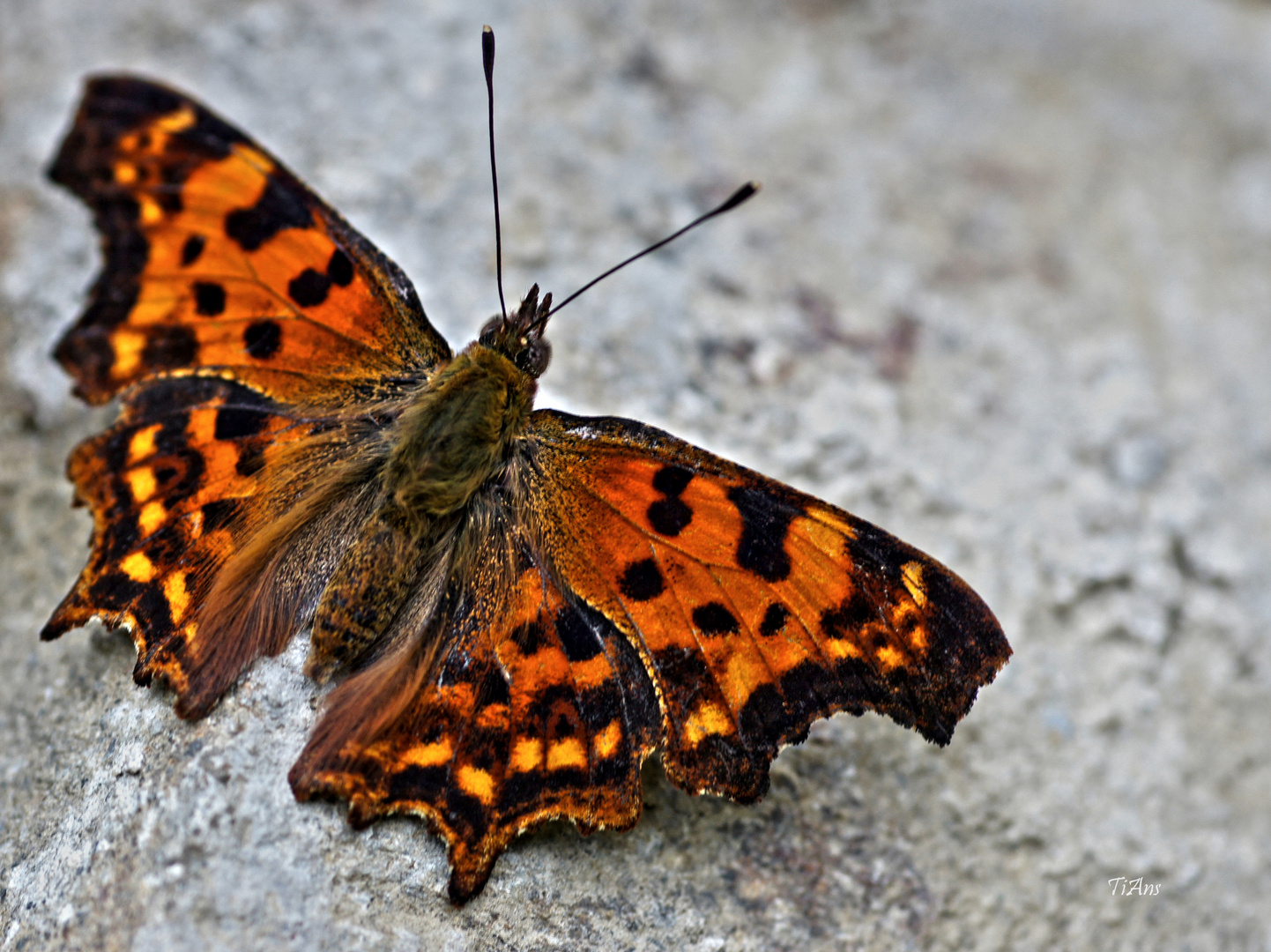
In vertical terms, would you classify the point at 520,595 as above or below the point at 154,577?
above

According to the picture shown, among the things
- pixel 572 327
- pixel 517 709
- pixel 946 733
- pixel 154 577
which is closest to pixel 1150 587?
pixel 946 733

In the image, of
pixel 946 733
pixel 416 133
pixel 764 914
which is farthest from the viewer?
pixel 416 133

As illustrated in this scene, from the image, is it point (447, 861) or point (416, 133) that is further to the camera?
point (416, 133)

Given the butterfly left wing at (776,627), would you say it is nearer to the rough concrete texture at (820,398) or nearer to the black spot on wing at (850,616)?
the black spot on wing at (850,616)

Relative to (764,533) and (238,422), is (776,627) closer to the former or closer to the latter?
(764,533)

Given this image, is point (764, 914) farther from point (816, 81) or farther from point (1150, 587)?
point (816, 81)

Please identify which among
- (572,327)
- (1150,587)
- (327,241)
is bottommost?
(327,241)
